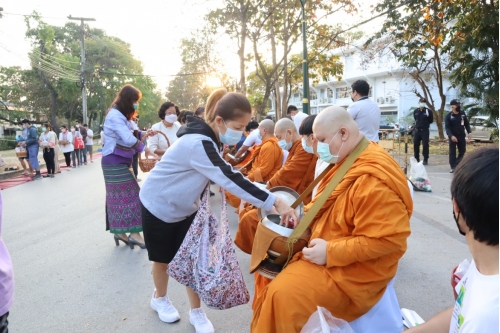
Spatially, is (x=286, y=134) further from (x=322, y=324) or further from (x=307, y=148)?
(x=322, y=324)

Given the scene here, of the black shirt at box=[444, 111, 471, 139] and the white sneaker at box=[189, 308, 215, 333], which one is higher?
the black shirt at box=[444, 111, 471, 139]

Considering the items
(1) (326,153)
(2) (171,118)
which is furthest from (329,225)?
(2) (171,118)

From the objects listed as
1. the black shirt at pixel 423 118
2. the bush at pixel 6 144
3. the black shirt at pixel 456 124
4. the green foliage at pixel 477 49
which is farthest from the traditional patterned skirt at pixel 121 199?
the bush at pixel 6 144

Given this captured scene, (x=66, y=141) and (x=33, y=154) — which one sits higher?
(x=66, y=141)

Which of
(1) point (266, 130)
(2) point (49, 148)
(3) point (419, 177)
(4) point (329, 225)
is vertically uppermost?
(1) point (266, 130)

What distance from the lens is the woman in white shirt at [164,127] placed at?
550 centimetres

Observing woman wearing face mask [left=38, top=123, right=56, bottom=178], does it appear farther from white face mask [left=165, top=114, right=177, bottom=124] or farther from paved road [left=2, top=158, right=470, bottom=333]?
white face mask [left=165, top=114, right=177, bottom=124]

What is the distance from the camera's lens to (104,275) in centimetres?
402

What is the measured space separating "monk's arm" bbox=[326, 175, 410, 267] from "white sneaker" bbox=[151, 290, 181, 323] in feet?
5.15

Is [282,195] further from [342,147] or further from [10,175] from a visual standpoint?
[10,175]

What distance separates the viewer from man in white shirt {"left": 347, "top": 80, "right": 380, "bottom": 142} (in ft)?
17.2

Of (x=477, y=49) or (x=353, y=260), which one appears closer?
(x=353, y=260)

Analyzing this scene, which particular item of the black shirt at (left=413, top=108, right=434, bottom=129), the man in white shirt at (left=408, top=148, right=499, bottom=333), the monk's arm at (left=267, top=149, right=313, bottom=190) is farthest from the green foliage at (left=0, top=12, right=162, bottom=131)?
the man in white shirt at (left=408, top=148, right=499, bottom=333)

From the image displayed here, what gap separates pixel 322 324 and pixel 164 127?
4.96 m
